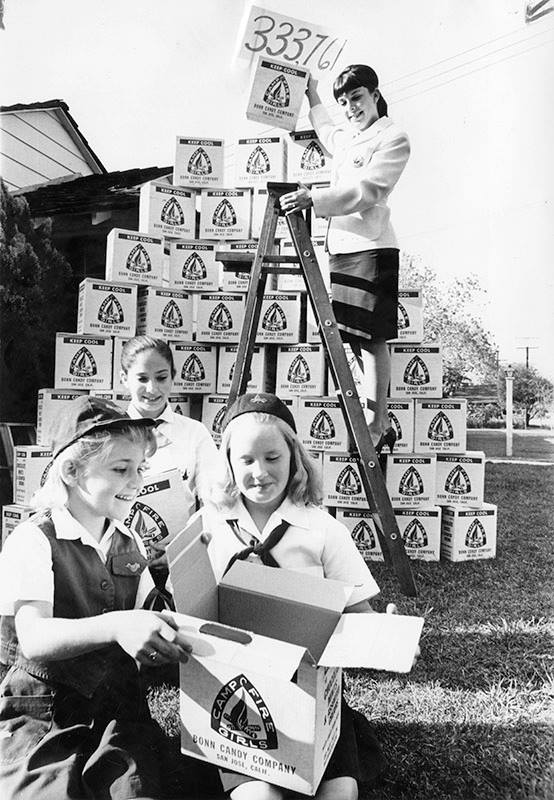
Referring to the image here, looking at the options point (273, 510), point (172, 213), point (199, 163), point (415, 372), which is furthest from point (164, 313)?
point (273, 510)

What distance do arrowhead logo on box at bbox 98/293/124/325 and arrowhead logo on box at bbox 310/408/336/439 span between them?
89 cm

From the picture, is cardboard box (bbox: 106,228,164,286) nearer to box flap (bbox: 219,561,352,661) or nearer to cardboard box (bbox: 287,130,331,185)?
cardboard box (bbox: 287,130,331,185)

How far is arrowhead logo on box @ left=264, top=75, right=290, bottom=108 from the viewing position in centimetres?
210

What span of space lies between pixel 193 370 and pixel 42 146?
1003 millimetres

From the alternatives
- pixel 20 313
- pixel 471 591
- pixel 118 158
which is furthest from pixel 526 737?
pixel 118 158

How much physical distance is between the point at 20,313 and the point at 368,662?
1570 mm

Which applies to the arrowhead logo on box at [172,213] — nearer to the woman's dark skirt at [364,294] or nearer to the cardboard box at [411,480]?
the woman's dark skirt at [364,294]

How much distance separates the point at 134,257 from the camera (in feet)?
9.02

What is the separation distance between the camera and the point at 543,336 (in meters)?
1.93

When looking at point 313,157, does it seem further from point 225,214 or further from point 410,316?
point 410,316

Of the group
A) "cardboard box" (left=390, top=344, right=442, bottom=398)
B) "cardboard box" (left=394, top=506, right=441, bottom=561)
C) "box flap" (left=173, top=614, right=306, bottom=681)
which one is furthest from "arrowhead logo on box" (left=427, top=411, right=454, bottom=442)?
"box flap" (left=173, top=614, right=306, bottom=681)

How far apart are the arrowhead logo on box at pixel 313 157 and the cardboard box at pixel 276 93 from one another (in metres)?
0.37

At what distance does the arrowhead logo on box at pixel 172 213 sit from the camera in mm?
2941

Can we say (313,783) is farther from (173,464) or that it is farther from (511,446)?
(511,446)
